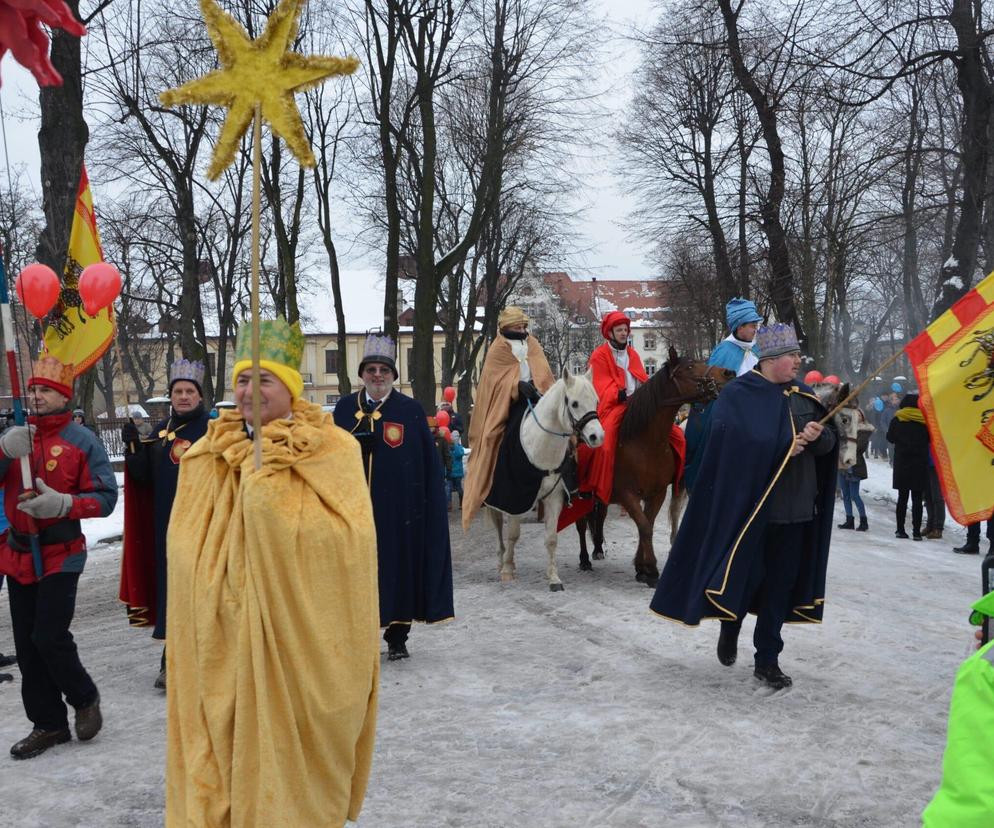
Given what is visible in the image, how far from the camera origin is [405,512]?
6.89m

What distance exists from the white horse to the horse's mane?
0.54 meters

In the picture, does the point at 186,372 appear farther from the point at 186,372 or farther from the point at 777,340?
the point at 777,340

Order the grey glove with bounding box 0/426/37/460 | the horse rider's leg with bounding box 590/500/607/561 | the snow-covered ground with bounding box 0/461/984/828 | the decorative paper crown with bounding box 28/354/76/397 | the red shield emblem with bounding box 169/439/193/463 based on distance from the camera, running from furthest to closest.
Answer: the horse rider's leg with bounding box 590/500/607/561 < the red shield emblem with bounding box 169/439/193/463 < the decorative paper crown with bounding box 28/354/76/397 < the grey glove with bounding box 0/426/37/460 < the snow-covered ground with bounding box 0/461/984/828

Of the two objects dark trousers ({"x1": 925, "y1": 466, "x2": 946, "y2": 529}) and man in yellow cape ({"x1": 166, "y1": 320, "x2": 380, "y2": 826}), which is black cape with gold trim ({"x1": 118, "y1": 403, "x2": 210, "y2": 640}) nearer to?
man in yellow cape ({"x1": 166, "y1": 320, "x2": 380, "y2": 826})

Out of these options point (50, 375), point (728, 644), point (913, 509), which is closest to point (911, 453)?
point (913, 509)

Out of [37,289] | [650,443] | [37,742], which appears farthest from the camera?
[650,443]

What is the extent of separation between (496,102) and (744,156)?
5.63 meters

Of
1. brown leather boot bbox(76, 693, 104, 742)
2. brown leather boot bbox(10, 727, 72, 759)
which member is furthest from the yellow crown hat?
brown leather boot bbox(10, 727, 72, 759)

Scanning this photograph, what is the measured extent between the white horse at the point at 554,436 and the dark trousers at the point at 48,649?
5006 millimetres

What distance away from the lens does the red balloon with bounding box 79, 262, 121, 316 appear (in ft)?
20.4

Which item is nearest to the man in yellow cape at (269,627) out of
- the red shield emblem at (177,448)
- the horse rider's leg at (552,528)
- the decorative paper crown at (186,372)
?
the red shield emblem at (177,448)

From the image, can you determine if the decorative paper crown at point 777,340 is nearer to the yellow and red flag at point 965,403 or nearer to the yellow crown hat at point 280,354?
the yellow and red flag at point 965,403

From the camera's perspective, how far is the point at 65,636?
5.09 m

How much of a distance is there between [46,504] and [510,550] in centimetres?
585
